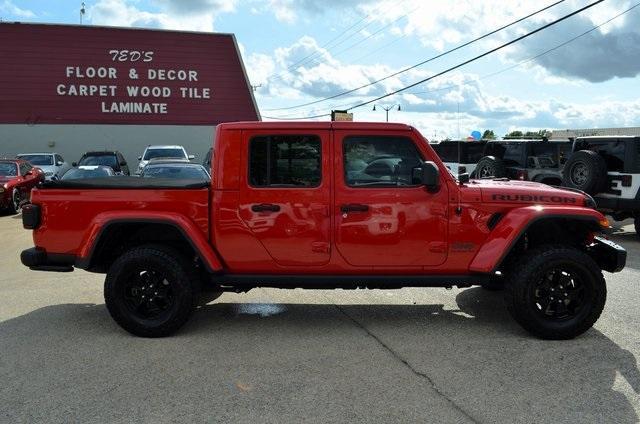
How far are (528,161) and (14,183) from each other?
12.8m

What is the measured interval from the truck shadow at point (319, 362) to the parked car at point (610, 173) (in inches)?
222

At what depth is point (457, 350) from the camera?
4605 millimetres

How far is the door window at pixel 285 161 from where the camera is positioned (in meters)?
4.93

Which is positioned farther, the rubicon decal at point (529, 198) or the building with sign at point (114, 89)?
the building with sign at point (114, 89)

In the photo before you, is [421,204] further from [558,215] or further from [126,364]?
[126,364]

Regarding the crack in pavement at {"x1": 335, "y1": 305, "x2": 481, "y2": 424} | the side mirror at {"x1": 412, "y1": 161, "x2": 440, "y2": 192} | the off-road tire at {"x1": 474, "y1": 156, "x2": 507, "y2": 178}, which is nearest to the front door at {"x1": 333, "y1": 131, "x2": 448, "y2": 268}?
the side mirror at {"x1": 412, "y1": 161, "x2": 440, "y2": 192}

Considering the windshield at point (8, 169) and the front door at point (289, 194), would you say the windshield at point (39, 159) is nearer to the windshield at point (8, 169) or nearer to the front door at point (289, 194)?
the windshield at point (8, 169)

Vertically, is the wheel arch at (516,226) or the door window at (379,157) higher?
the door window at (379,157)

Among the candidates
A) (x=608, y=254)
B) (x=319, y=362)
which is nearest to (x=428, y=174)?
(x=319, y=362)

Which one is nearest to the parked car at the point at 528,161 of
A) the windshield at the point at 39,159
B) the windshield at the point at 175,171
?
the windshield at the point at 175,171

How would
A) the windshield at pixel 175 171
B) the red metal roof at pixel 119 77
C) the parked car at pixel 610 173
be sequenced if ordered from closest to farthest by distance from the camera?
the parked car at pixel 610 173, the windshield at pixel 175 171, the red metal roof at pixel 119 77

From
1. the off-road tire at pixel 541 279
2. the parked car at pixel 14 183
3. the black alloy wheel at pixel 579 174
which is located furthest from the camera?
the parked car at pixel 14 183

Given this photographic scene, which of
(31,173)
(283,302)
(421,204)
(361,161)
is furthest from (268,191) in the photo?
(31,173)

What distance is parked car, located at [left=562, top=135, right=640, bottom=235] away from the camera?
32.6 ft
